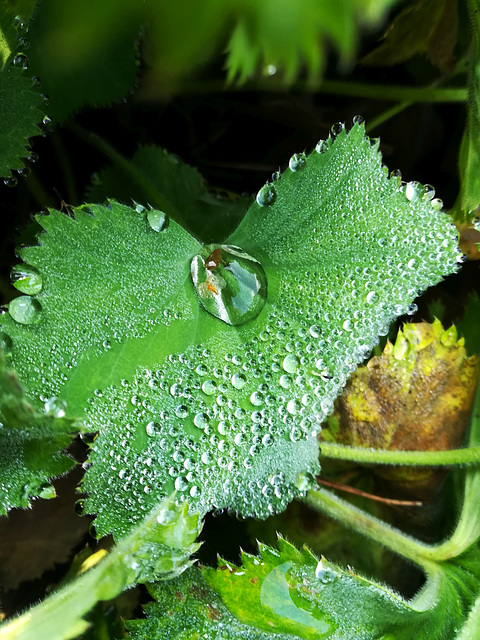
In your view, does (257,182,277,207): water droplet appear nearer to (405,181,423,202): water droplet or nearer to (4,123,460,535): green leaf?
(4,123,460,535): green leaf

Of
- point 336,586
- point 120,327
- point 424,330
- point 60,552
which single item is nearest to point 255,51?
point 120,327

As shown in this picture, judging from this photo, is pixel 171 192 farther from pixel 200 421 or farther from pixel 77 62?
pixel 200 421

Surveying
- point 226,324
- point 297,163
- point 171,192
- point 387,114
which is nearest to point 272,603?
point 226,324

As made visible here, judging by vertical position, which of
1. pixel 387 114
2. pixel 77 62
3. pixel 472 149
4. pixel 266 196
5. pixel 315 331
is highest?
pixel 387 114

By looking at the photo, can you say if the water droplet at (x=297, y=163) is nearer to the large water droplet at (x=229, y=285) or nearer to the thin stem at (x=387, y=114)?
the large water droplet at (x=229, y=285)

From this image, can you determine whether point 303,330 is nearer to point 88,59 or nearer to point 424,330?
point 424,330
